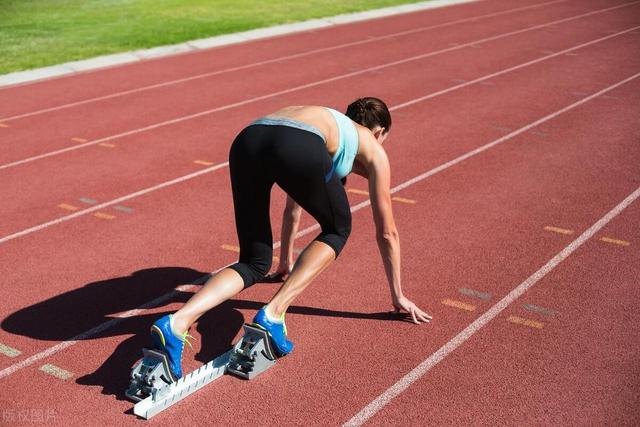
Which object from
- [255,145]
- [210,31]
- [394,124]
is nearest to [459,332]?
[255,145]

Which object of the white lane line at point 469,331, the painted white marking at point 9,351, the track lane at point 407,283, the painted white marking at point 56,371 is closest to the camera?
the white lane line at point 469,331

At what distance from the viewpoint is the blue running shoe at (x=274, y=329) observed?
4.32m

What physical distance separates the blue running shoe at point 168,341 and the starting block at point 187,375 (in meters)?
0.03

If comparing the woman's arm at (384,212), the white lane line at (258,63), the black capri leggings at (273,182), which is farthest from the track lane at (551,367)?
the white lane line at (258,63)

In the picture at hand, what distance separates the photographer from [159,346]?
13.6 feet

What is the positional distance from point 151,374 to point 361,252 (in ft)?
8.68

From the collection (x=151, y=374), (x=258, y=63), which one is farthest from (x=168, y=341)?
(x=258, y=63)

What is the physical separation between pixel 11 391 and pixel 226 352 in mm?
1190

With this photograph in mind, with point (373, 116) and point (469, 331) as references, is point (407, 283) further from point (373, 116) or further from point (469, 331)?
point (373, 116)

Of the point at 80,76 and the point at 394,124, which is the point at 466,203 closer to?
the point at 394,124

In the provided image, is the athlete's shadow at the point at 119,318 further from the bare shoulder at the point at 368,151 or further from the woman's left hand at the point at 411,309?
the bare shoulder at the point at 368,151

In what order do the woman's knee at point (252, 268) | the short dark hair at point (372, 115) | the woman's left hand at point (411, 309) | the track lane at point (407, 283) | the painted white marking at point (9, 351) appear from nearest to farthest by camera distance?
1. the track lane at point (407, 283)
2. the woman's knee at point (252, 268)
3. the short dark hair at point (372, 115)
4. the painted white marking at point (9, 351)
5. the woman's left hand at point (411, 309)

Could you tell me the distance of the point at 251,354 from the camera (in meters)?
4.36

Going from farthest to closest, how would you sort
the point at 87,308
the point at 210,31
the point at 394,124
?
the point at 210,31 < the point at 394,124 < the point at 87,308
